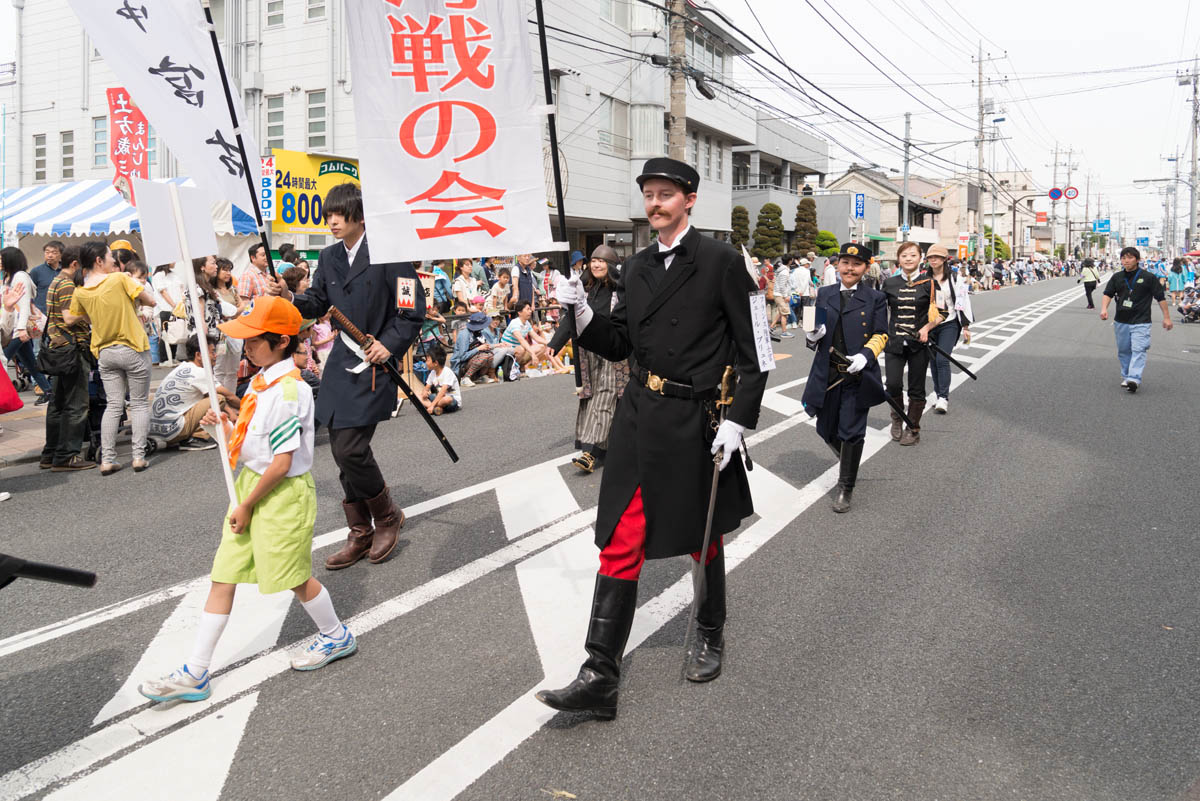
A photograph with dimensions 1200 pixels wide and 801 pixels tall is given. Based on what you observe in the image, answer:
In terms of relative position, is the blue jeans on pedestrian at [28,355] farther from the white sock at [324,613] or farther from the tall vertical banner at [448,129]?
the white sock at [324,613]

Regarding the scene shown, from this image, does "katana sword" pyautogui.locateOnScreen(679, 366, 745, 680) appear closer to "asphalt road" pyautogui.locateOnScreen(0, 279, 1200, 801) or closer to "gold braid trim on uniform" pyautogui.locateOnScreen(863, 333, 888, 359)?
"asphalt road" pyautogui.locateOnScreen(0, 279, 1200, 801)

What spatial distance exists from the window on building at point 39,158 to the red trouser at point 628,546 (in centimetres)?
2873

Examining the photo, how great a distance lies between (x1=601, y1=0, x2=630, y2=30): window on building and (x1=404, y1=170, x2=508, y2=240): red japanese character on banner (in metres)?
25.7

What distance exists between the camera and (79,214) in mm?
15625

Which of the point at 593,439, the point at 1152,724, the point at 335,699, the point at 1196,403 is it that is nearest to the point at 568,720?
the point at 335,699

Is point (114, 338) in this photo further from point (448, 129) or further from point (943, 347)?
point (943, 347)

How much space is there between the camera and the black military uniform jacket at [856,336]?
6383 mm

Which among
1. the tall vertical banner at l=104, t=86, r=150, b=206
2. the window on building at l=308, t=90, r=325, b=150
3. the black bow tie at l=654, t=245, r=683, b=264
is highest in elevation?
the window on building at l=308, t=90, r=325, b=150

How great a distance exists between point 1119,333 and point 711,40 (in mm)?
25788

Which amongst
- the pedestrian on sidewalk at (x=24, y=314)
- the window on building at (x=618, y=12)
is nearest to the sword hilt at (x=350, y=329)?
the pedestrian on sidewalk at (x=24, y=314)

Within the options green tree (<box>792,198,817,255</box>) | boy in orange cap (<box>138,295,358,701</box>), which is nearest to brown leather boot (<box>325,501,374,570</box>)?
boy in orange cap (<box>138,295,358,701</box>)

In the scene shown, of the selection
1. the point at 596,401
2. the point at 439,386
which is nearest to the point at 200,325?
the point at 596,401

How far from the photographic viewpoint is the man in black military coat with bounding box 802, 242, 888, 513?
6332 millimetres

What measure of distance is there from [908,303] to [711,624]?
6352 millimetres
